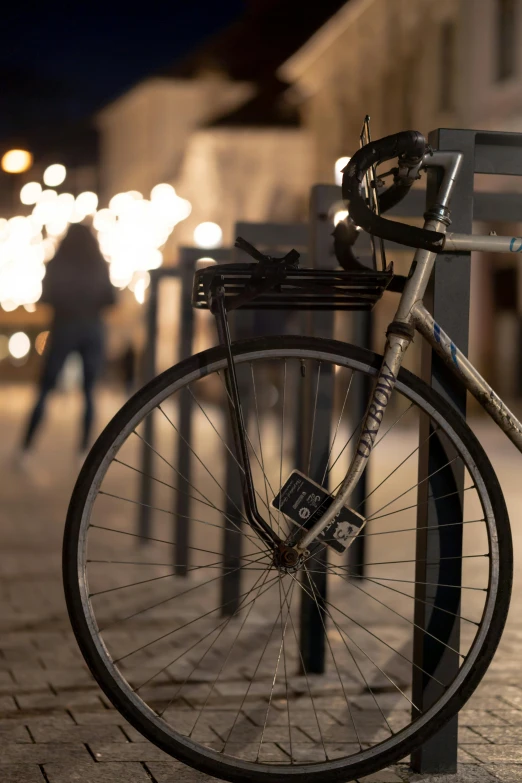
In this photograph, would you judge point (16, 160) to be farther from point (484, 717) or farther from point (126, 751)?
point (126, 751)

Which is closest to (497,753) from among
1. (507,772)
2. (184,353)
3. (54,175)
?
(507,772)

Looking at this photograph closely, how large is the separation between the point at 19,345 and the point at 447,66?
19573mm

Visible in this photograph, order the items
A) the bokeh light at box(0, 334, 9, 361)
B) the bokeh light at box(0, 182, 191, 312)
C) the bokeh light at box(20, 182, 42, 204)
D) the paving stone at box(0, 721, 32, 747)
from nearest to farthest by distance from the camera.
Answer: the paving stone at box(0, 721, 32, 747), the bokeh light at box(0, 182, 191, 312), the bokeh light at box(20, 182, 42, 204), the bokeh light at box(0, 334, 9, 361)

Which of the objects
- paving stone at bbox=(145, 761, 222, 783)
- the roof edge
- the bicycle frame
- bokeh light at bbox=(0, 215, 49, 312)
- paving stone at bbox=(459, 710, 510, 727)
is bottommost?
paving stone at bbox=(145, 761, 222, 783)

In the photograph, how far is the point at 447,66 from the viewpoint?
2497 cm

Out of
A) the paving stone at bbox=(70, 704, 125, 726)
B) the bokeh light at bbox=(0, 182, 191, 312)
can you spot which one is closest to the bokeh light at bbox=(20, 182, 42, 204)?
the bokeh light at bbox=(0, 182, 191, 312)

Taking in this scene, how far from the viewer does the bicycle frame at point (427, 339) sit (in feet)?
10.1

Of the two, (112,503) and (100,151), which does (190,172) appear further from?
(112,503)

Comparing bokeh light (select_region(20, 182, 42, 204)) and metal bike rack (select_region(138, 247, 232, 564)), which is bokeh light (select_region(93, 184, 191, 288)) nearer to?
bokeh light (select_region(20, 182, 42, 204))

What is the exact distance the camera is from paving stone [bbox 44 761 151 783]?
10.4ft

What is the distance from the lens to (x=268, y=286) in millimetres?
3010

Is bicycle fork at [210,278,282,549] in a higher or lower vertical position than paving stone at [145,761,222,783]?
higher

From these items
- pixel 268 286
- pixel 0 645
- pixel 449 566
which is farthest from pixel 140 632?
pixel 268 286

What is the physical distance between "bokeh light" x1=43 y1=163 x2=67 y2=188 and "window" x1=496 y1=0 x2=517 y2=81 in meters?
7.20
